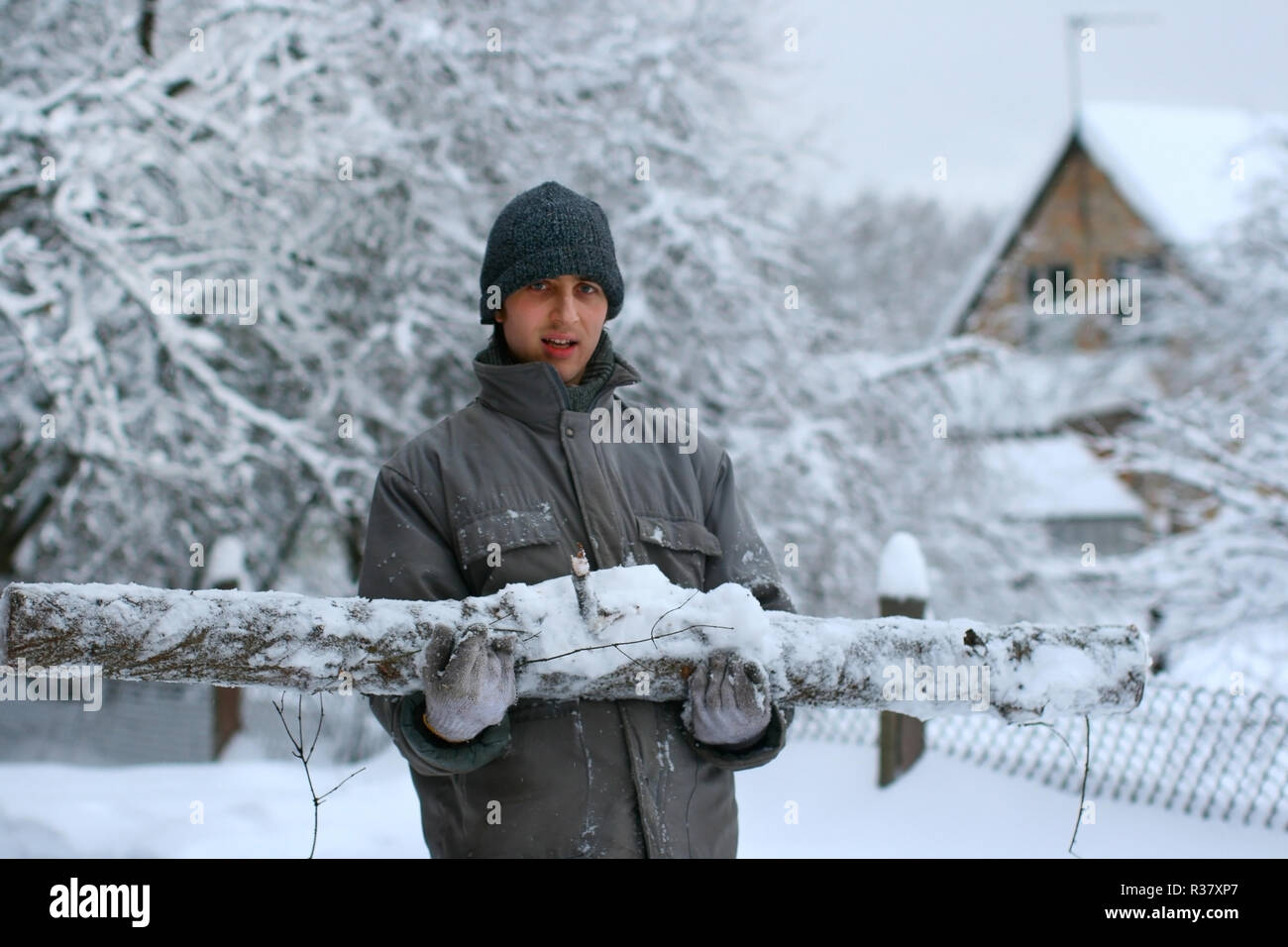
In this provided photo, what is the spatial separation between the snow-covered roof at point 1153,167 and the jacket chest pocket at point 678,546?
19.7m

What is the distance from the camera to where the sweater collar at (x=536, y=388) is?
215 cm

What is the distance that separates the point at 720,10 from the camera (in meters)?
9.59

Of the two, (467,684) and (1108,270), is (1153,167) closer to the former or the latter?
(1108,270)

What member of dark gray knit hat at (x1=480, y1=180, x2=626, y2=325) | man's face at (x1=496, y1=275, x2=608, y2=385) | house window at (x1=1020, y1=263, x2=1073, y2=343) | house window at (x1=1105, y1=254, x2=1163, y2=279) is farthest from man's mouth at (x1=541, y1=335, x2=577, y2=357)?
house window at (x1=1020, y1=263, x2=1073, y2=343)

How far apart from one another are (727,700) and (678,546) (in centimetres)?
35

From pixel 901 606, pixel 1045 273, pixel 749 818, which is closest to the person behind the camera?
pixel 749 818

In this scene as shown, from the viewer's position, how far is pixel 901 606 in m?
6.12

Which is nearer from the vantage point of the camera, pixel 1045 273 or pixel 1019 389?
pixel 1019 389

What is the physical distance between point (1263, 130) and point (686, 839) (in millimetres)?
12616

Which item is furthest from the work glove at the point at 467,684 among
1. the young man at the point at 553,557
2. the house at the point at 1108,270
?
the house at the point at 1108,270

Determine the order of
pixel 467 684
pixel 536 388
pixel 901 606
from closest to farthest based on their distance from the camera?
pixel 467 684, pixel 536 388, pixel 901 606

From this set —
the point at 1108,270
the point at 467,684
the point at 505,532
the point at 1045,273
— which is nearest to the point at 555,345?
the point at 505,532
